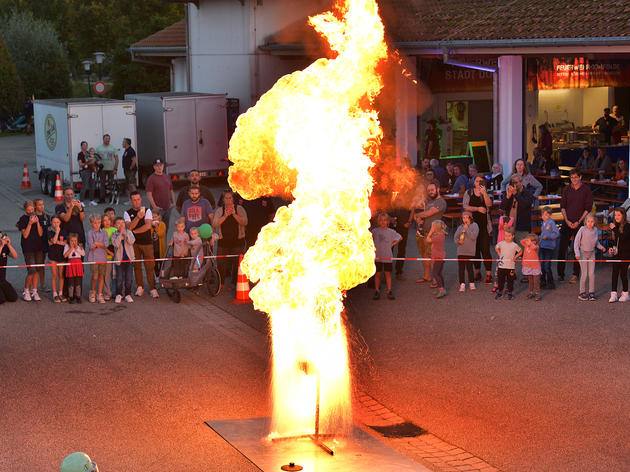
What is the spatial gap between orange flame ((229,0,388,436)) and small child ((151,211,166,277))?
4.94 metres

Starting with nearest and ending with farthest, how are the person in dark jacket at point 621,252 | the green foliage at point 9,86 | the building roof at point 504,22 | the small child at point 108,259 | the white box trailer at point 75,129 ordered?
the person in dark jacket at point 621,252, the small child at point 108,259, the building roof at point 504,22, the white box trailer at point 75,129, the green foliage at point 9,86

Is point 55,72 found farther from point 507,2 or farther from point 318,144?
point 318,144

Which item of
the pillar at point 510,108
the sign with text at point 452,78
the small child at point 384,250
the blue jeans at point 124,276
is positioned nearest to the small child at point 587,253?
the small child at point 384,250

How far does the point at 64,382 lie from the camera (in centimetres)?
1201

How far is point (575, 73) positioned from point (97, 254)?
17265 millimetres

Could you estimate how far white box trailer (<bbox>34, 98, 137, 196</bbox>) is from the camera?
89.6ft

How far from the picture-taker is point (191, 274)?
52.9 ft

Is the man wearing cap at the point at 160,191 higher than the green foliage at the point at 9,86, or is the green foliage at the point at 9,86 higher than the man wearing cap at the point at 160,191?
the green foliage at the point at 9,86

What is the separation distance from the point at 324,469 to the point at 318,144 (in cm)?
354

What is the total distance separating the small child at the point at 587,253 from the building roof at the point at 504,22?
18.0ft

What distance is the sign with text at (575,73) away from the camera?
26.5 meters

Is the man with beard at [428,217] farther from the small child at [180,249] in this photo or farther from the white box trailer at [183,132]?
the white box trailer at [183,132]

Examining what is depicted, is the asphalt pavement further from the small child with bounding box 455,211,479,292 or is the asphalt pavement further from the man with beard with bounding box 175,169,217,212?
the man with beard with bounding box 175,169,217,212

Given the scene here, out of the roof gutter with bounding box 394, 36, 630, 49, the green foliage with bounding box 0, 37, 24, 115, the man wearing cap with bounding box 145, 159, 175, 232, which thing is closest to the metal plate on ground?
the man wearing cap with bounding box 145, 159, 175, 232
